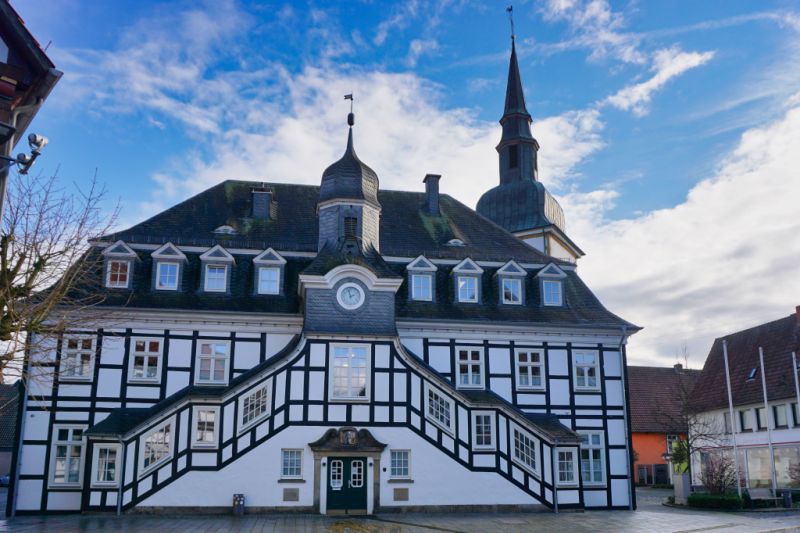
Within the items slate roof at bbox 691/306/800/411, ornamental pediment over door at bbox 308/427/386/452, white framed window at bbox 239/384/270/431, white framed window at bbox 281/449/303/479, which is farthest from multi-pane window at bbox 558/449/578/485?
slate roof at bbox 691/306/800/411

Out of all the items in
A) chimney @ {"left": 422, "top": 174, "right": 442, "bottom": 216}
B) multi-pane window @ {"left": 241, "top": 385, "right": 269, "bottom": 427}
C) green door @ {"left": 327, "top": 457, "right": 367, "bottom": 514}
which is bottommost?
green door @ {"left": 327, "top": 457, "right": 367, "bottom": 514}

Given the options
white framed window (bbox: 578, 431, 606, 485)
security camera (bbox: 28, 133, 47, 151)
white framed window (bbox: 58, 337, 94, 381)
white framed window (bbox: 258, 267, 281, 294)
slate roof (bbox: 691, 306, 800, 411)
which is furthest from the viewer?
slate roof (bbox: 691, 306, 800, 411)

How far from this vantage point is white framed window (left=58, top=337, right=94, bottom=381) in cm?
2656

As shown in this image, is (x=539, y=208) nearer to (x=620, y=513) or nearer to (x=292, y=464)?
(x=620, y=513)

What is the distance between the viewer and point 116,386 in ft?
88.1

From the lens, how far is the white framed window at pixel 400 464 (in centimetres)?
2627

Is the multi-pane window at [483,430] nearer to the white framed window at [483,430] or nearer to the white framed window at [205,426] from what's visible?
the white framed window at [483,430]

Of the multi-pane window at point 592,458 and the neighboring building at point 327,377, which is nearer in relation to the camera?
the neighboring building at point 327,377

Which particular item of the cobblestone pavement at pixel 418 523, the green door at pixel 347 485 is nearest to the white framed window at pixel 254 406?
the green door at pixel 347 485

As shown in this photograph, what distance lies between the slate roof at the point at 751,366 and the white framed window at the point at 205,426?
29.3m

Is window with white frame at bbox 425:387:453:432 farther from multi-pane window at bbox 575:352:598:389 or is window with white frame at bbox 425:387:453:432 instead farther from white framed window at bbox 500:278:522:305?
multi-pane window at bbox 575:352:598:389

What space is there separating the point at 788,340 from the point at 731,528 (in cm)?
2157

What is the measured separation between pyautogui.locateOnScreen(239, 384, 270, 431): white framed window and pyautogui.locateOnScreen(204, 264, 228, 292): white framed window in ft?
16.5

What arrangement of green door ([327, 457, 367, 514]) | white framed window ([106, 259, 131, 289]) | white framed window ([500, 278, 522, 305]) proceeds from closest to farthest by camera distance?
1. green door ([327, 457, 367, 514])
2. white framed window ([106, 259, 131, 289])
3. white framed window ([500, 278, 522, 305])
